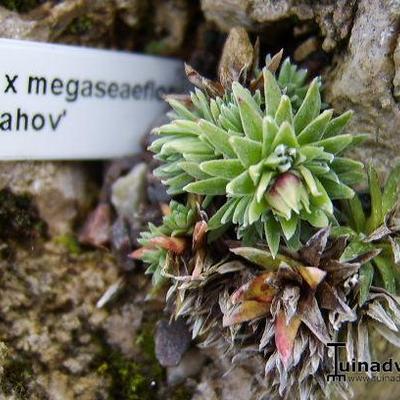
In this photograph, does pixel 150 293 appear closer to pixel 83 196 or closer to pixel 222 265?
pixel 222 265

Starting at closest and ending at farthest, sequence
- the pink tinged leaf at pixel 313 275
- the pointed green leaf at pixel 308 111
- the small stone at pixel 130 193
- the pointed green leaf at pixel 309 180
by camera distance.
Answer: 1. the pointed green leaf at pixel 309 180
2. the pink tinged leaf at pixel 313 275
3. the pointed green leaf at pixel 308 111
4. the small stone at pixel 130 193

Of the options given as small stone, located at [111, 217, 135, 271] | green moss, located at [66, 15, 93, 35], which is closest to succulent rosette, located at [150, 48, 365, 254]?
small stone, located at [111, 217, 135, 271]

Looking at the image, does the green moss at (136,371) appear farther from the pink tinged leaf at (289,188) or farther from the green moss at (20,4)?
the green moss at (20,4)

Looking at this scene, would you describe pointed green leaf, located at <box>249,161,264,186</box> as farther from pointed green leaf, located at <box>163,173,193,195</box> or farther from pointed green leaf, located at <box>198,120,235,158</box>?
pointed green leaf, located at <box>163,173,193,195</box>

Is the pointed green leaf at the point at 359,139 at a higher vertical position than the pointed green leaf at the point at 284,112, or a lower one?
lower

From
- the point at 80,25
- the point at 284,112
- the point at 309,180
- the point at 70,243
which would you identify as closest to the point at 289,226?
the point at 309,180

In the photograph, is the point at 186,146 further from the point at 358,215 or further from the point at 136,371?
the point at 136,371

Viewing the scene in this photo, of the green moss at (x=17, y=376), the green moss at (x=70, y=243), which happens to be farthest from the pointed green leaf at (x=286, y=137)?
the green moss at (x=17, y=376)
